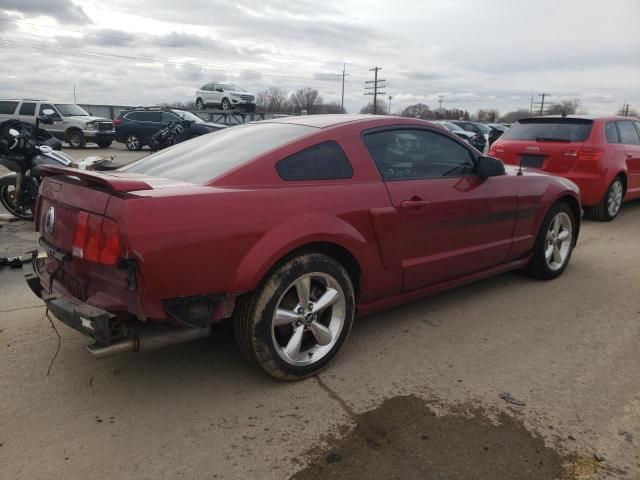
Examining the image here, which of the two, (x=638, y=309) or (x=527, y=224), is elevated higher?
(x=527, y=224)

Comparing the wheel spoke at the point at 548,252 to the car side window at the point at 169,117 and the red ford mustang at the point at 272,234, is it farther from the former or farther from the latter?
the car side window at the point at 169,117

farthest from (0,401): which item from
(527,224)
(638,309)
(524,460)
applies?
(638,309)

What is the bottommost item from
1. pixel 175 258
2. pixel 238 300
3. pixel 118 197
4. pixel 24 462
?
pixel 24 462

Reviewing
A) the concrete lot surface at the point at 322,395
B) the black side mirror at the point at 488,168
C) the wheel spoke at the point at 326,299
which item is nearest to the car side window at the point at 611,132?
the concrete lot surface at the point at 322,395

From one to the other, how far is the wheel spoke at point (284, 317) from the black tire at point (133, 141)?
19.1 meters

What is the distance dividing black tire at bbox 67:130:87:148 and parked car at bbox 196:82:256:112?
11595mm

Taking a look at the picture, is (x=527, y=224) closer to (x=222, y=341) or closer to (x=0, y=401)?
(x=222, y=341)

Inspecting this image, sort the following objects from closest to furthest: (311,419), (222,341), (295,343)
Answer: (311,419) → (295,343) → (222,341)

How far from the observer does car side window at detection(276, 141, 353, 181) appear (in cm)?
309

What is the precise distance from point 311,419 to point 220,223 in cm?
111

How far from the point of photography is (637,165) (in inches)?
339

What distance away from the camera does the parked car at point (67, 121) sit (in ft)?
63.7

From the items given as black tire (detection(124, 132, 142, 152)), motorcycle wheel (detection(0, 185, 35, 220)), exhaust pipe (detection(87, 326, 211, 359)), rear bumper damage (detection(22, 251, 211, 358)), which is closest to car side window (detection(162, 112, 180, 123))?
black tire (detection(124, 132, 142, 152))

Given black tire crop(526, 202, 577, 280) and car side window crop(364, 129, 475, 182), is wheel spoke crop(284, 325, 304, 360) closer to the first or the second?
car side window crop(364, 129, 475, 182)
